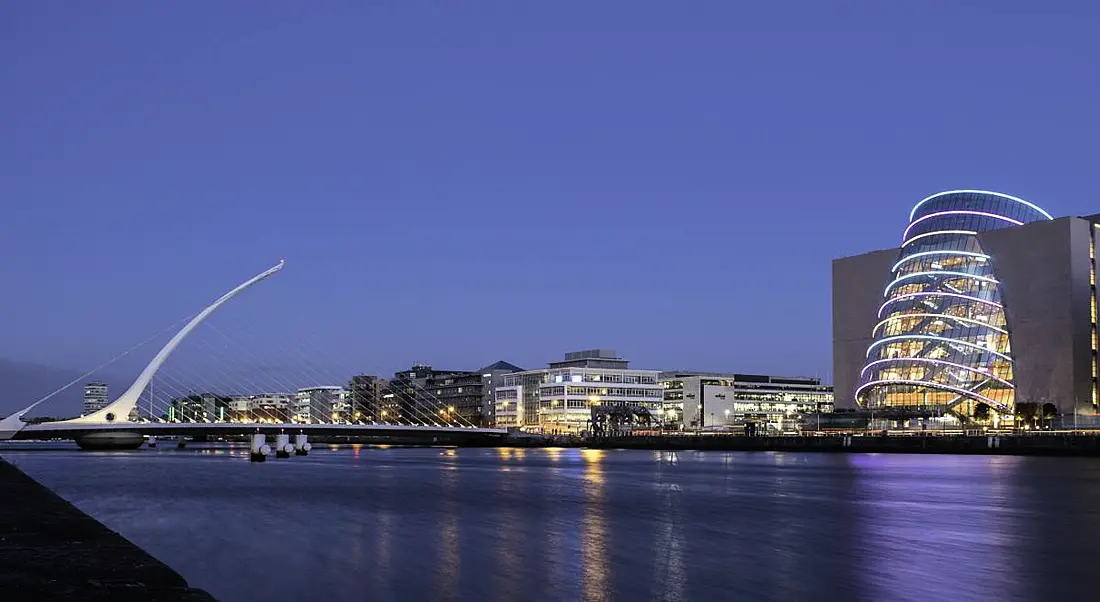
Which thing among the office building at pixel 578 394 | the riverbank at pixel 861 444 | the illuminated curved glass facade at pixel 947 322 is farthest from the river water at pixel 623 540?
the office building at pixel 578 394

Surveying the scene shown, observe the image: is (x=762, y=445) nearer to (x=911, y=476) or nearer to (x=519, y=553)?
(x=911, y=476)

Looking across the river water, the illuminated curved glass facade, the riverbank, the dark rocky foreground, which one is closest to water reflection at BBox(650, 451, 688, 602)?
the river water

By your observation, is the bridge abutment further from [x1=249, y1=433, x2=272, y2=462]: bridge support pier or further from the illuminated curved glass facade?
the illuminated curved glass facade

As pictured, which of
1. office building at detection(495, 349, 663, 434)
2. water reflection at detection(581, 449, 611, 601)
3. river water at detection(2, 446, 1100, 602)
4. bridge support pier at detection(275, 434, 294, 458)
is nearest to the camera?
water reflection at detection(581, 449, 611, 601)

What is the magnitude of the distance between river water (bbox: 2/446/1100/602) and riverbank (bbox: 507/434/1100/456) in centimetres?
4413

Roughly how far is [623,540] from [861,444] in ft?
282

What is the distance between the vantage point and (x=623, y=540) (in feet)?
75.3

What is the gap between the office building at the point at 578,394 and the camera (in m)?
182

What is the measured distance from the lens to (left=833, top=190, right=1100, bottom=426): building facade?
361ft

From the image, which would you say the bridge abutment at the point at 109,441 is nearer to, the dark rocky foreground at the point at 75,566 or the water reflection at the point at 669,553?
the water reflection at the point at 669,553

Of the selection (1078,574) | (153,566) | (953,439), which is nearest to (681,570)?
(1078,574)

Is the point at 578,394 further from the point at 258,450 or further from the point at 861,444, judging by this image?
the point at 258,450

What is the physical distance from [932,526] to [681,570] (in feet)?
34.0

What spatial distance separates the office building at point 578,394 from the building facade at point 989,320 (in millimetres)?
65577
